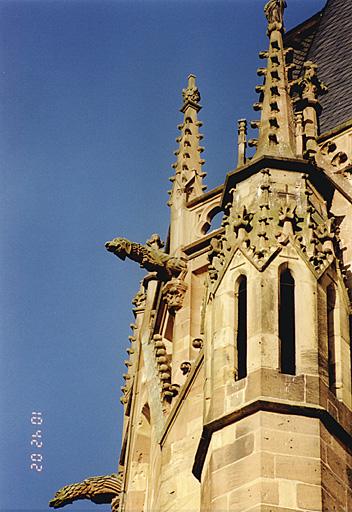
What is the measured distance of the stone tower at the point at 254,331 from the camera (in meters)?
16.6

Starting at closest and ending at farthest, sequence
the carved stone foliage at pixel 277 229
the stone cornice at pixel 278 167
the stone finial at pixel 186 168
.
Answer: the carved stone foliage at pixel 277 229
the stone cornice at pixel 278 167
the stone finial at pixel 186 168

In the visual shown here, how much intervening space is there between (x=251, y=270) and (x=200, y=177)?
173 inches

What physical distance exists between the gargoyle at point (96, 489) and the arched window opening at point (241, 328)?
397 cm

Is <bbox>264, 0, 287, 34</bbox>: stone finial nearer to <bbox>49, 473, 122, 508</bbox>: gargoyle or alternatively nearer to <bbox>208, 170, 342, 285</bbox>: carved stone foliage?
<bbox>208, 170, 342, 285</bbox>: carved stone foliage

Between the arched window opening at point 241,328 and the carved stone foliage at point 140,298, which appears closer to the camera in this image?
the arched window opening at point 241,328

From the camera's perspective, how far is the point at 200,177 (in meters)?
22.1

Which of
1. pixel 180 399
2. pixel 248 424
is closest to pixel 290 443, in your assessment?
pixel 248 424

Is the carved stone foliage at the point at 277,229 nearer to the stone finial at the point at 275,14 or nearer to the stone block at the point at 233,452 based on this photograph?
the stone block at the point at 233,452

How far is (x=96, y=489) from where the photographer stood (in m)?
21.5

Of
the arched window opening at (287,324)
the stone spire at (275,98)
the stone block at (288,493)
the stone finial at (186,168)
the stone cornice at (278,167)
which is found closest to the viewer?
the stone block at (288,493)

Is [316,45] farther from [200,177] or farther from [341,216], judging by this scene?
[341,216]

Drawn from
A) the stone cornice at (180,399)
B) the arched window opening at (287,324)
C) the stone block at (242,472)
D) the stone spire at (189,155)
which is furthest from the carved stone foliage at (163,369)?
the stone block at (242,472)

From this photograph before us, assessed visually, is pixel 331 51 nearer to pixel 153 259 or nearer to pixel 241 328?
pixel 153 259

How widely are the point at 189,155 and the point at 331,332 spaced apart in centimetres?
508
